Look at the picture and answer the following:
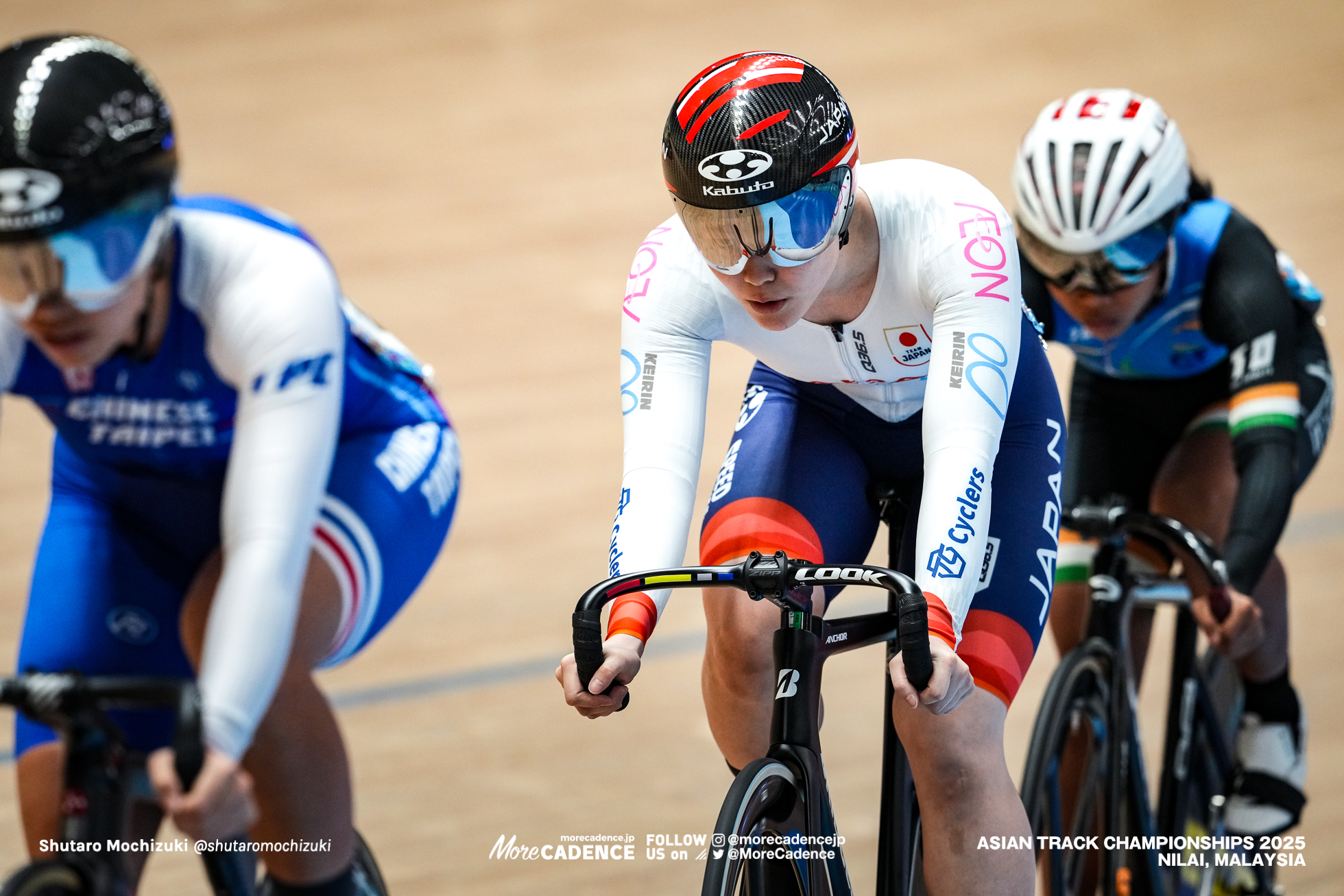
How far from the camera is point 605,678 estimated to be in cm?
215

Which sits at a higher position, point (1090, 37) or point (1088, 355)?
point (1090, 37)

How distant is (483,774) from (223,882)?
1835 mm

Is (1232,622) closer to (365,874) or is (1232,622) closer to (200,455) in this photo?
(365,874)

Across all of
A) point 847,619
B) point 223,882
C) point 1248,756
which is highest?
point 847,619

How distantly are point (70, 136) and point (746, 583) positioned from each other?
0.99m

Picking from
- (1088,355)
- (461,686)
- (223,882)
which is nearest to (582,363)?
(461,686)

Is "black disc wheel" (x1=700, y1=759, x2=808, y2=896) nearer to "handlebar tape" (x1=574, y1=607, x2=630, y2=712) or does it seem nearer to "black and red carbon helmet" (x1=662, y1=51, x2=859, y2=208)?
"handlebar tape" (x1=574, y1=607, x2=630, y2=712)

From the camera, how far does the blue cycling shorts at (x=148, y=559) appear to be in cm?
229

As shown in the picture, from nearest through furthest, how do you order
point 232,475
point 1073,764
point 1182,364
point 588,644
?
point 232,475 → point 588,644 → point 1073,764 → point 1182,364

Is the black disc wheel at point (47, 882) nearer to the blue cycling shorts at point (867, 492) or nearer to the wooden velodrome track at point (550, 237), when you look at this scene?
the blue cycling shorts at point (867, 492)

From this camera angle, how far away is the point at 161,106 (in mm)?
2004

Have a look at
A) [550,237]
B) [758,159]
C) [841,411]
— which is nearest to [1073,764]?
[841,411]

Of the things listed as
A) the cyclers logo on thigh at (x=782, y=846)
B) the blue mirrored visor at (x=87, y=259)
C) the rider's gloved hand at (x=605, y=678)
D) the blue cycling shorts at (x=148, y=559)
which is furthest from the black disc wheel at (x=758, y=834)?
the blue mirrored visor at (x=87, y=259)

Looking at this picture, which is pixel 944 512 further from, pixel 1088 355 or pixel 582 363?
pixel 582 363
